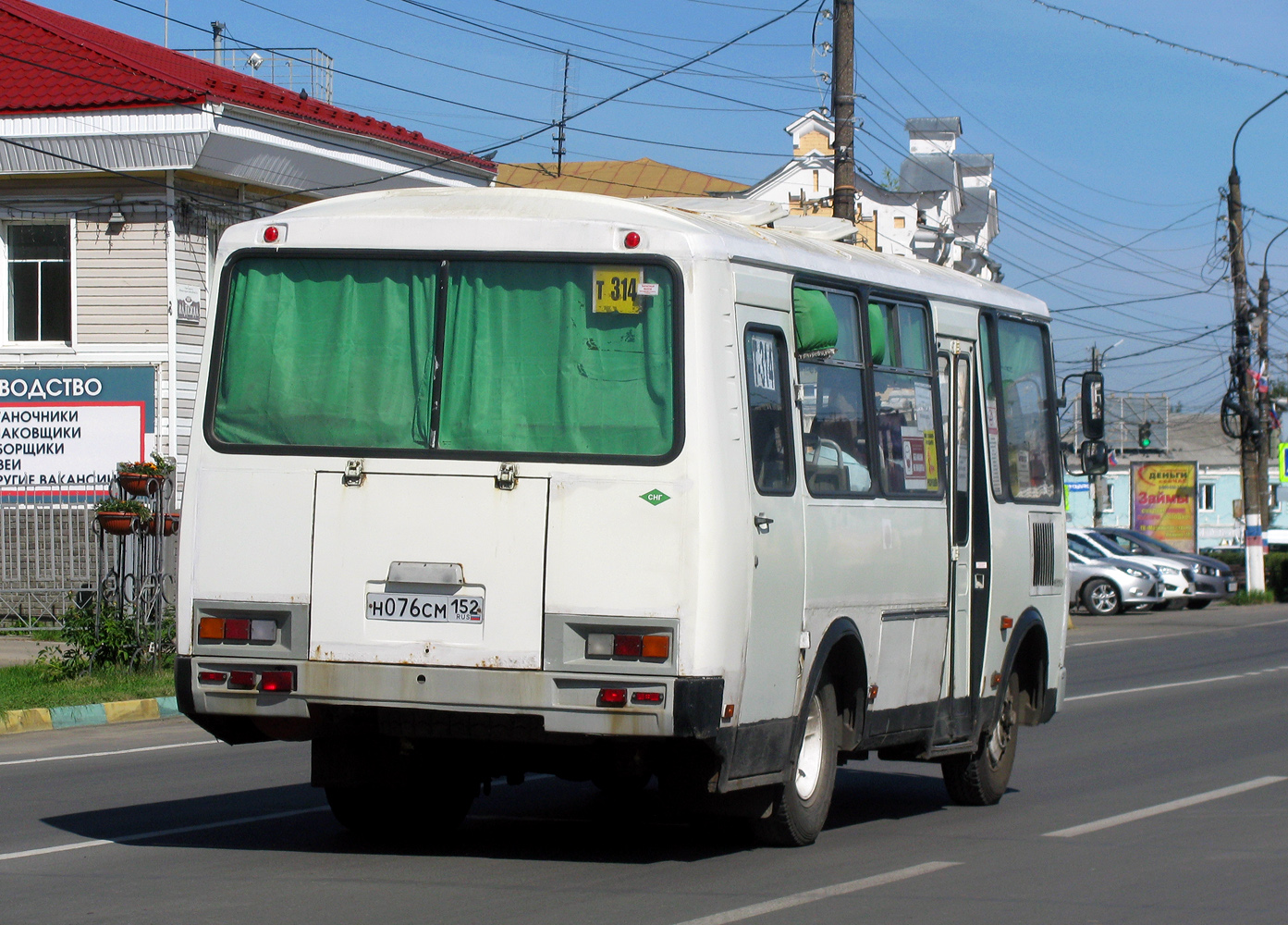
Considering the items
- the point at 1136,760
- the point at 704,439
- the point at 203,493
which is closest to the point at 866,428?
the point at 704,439

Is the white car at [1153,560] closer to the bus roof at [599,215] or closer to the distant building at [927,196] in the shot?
the distant building at [927,196]

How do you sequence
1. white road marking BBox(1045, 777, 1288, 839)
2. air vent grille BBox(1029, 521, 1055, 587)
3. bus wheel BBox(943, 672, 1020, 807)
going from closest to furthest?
white road marking BBox(1045, 777, 1288, 839)
bus wheel BBox(943, 672, 1020, 807)
air vent grille BBox(1029, 521, 1055, 587)

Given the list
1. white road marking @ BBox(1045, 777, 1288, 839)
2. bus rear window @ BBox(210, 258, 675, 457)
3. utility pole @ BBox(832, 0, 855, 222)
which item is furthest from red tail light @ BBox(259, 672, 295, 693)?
utility pole @ BBox(832, 0, 855, 222)

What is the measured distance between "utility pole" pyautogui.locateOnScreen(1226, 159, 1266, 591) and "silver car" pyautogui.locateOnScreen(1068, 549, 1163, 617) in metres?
5.69

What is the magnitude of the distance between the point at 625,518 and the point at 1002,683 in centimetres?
404

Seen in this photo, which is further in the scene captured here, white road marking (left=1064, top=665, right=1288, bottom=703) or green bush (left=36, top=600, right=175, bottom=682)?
white road marking (left=1064, top=665, right=1288, bottom=703)

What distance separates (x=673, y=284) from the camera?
284 inches

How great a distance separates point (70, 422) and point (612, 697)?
18.2m

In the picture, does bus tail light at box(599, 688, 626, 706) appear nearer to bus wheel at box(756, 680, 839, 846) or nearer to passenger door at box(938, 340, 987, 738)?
bus wheel at box(756, 680, 839, 846)

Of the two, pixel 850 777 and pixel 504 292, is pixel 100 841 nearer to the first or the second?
pixel 504 292

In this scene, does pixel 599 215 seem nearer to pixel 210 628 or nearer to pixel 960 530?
pixel 210 628

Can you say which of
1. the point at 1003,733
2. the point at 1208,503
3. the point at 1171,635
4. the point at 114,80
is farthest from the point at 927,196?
the point at 1003,733

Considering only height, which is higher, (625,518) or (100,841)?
(625,518)

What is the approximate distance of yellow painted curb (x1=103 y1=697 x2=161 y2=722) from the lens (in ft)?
48.3
